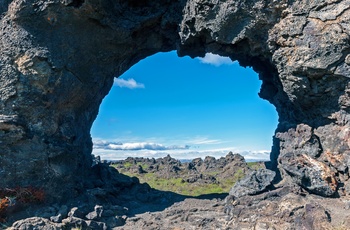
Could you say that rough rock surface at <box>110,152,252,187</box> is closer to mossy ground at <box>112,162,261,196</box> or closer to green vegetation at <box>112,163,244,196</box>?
mossy ground at <box>112,162,261,196</box>

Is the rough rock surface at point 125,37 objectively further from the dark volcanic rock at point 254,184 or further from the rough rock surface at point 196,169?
the rough rock surface at point 196,169

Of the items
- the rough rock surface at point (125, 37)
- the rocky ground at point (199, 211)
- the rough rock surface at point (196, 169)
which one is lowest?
the rocky ground at point (199, 211)

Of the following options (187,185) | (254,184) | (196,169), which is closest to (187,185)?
(187,185)

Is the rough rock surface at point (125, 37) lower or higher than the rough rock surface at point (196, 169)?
higher

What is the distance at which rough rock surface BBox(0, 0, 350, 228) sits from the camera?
18.1 metres

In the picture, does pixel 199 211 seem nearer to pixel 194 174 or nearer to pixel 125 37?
pixel 125 37

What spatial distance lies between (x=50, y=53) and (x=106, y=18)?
4.64 meters

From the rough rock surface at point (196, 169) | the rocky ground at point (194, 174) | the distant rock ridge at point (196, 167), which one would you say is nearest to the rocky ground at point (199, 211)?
the rocky ground at point (194, 174)

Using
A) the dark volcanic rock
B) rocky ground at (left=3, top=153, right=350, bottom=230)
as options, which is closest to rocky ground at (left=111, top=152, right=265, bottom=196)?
rocky ground at (left=3, top=153, right=350, bottom=230)

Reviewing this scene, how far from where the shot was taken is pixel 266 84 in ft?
89.1

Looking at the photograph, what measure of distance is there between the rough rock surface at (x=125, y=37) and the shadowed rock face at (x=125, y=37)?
0.19 ft

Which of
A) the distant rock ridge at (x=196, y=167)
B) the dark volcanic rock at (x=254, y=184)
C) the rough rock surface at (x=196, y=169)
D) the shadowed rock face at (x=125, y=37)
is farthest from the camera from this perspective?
→ the distant rock ridge at (x=196, y=167)

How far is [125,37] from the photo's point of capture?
904 inches

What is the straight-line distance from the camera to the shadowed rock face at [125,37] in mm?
18062
